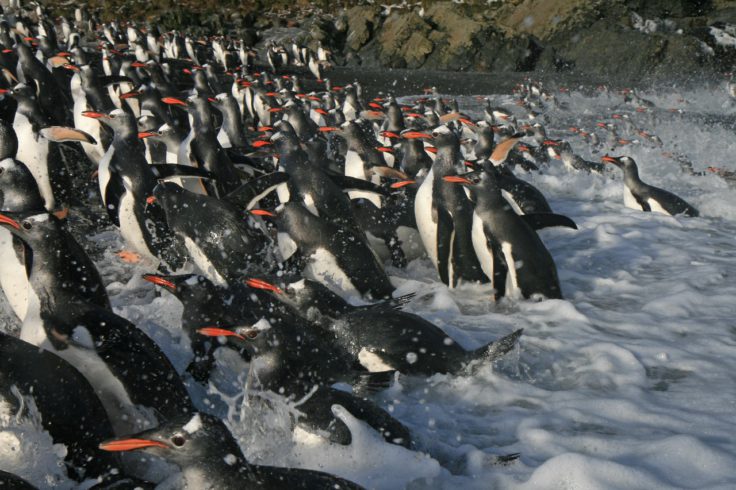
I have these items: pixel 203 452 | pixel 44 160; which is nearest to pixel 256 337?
pixel 203 452

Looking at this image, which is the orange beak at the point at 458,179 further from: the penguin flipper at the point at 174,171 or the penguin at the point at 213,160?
the penguin at the point at 213,160

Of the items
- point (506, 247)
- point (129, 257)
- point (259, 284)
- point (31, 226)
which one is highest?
point (31, 226)

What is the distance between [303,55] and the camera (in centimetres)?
3459

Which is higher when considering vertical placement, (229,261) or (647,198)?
(229,261)

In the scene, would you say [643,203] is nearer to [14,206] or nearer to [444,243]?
[444,243]

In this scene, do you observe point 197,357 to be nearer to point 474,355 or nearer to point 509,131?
point 474,355

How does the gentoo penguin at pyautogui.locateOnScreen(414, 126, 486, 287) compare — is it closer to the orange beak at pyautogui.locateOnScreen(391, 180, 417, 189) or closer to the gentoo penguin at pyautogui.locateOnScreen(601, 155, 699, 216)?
the orange beak at pyautogui.locateOnScreen(391, 180, 417, 189)

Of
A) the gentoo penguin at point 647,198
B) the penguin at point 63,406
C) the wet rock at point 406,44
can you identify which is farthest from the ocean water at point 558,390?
the wet rock at point 406,44

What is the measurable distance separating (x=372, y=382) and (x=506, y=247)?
231 cm

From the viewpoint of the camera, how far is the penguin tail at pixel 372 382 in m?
3.98

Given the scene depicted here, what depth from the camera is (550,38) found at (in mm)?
33094

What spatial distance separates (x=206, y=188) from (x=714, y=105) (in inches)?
776

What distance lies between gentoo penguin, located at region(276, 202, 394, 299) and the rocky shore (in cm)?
2497

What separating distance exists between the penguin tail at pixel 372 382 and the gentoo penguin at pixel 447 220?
2.46m
